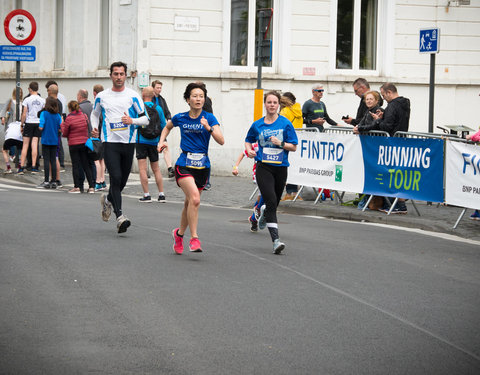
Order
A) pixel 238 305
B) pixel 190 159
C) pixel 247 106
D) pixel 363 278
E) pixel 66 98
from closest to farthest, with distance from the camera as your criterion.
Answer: pixel 238 305 → pixel 363 278 → pixel 190 159 → pixel 247 106 → pixel 66 98

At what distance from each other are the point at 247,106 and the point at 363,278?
46.4 ft

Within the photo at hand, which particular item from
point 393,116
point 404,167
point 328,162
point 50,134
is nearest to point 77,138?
point 50,134

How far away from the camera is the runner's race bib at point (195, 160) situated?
10.1m

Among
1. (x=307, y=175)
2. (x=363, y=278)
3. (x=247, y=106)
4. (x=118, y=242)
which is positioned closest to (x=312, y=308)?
(x=363, y=278)

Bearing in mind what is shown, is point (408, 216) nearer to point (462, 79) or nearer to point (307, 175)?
point (307, 175)

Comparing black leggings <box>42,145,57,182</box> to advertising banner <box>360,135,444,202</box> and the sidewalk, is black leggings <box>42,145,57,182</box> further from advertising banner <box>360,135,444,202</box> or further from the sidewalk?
advertising banner <box>360,135,444,202</box>

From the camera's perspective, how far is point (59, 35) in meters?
26.7

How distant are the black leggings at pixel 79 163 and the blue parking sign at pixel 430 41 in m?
6.51

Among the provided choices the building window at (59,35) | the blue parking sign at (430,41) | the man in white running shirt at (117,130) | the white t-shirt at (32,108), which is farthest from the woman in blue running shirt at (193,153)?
the building window at (59,35)

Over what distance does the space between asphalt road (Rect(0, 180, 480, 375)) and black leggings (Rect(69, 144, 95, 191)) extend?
5.17 m

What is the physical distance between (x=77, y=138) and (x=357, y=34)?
9.20m

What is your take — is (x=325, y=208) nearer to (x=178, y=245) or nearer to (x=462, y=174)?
(x=462, y=174)

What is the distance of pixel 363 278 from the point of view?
29.5 ft

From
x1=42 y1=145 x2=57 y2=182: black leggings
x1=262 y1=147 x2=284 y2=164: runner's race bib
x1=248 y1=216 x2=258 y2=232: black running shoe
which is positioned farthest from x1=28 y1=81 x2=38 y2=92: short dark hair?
x1=262 y1=147 x2=284 y2=164: runner's race bib
